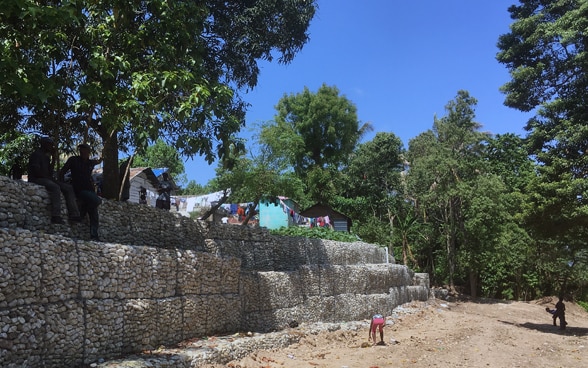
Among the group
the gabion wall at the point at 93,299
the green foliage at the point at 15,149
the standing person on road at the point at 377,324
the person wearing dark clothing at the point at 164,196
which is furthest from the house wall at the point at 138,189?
the gabion wall at the point at 93,299

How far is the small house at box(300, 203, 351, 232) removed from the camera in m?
31.5

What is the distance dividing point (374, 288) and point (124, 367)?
47.9ft

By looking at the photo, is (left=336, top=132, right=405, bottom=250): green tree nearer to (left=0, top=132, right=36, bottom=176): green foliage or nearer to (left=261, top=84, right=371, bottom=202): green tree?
(left=261, top=84, right=371, bottom=202): green tree

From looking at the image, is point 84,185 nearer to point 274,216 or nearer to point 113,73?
point 113,73

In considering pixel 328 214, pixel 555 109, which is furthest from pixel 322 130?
pixel 555 109

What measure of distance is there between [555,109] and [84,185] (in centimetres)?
2006

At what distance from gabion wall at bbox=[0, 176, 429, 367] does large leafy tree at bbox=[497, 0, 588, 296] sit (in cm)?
946

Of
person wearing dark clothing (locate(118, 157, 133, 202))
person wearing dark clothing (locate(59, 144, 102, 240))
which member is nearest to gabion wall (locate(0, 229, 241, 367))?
person wearing dark clothing (locate(59, 144, 102, 240))

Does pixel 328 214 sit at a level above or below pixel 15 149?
below

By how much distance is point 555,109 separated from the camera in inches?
835

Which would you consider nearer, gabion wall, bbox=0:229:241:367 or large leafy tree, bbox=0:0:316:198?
gabion wall, bbox=0:229:241:367

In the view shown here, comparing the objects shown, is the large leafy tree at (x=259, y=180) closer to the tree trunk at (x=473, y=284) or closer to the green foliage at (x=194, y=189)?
the tree trunk at (x=473, y=284)

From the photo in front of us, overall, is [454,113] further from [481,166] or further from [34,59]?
[34,59]

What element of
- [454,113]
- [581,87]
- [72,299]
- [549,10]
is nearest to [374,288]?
[581,87]
